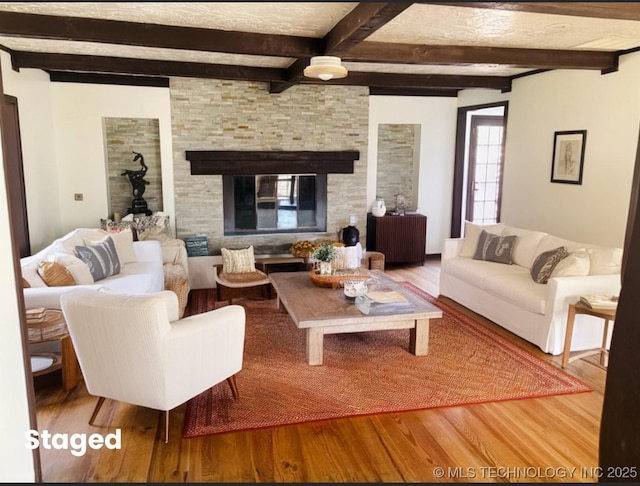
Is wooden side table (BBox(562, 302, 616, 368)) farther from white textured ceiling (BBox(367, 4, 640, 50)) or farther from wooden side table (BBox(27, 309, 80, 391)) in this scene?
wooden side table (BBox(27, 309, 80, 391))

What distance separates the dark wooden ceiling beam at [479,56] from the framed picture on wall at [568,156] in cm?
77

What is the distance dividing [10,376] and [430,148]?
657 cm

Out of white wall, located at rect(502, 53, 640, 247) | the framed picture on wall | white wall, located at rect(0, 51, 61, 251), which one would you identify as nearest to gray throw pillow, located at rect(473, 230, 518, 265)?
white wall, located at rect(502, 53, 640, 247)

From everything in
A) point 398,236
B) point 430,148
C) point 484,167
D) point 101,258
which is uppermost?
point 430,148

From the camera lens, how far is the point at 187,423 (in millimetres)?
2848

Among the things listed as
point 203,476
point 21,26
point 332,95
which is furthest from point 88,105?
point 203,476

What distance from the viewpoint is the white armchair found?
252cm

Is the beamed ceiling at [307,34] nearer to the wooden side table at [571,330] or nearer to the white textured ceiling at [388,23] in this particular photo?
the white textured ceiling at [388,23]

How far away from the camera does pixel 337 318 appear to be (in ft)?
11.6

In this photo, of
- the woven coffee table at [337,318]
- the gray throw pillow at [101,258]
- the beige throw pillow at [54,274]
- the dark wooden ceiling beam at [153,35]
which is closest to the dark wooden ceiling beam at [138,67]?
the dark wooden ceiling beam at [153,35]

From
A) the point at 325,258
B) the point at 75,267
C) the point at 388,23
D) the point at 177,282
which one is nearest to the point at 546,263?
the point at 325,258

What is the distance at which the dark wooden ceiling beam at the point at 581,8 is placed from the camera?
2762 mm

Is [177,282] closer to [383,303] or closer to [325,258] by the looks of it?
[325,258]

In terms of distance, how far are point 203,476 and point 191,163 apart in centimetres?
455
